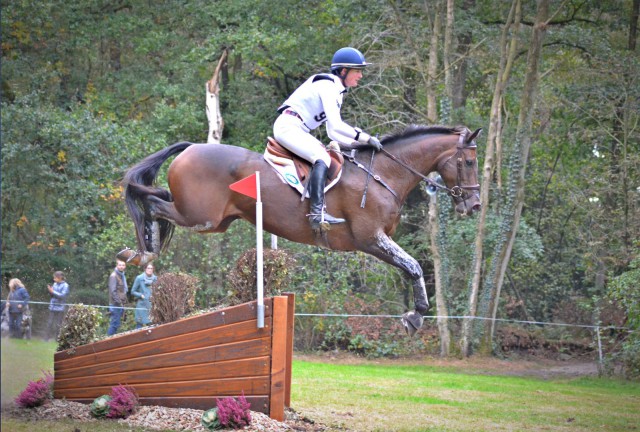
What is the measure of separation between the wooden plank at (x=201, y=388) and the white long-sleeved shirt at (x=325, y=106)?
1959 millimetres

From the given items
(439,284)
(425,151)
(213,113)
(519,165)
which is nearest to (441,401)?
(425,151)

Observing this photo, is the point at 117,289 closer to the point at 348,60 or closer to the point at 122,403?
the point at 122,403

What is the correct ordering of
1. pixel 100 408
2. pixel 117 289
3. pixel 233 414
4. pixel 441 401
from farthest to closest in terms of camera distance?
1. pixel 117 289
2. pixel 441 401
3. pixel 100 408
4. pixel 233 414

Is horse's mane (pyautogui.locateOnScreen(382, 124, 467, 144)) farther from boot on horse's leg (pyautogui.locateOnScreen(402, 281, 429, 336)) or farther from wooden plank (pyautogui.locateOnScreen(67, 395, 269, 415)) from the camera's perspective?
wooden plank (pyautogui.locateOnScreen(67, 395, 269, 415))

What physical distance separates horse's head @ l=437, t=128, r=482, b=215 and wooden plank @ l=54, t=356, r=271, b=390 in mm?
2059

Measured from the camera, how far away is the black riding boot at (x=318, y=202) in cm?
572

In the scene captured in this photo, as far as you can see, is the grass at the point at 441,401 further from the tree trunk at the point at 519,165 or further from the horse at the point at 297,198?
the tree trunk at the point at 519,165

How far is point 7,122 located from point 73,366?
32.4 feet

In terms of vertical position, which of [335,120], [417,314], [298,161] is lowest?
[417,314]

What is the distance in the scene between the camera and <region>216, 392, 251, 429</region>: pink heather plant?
526 cm

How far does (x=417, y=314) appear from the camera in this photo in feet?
19.2

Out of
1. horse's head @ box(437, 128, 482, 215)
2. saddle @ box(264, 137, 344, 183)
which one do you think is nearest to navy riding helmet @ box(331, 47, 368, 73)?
saddle @ box(264, 137, 344, 183)

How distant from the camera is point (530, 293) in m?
17.2

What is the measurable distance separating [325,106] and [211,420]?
2500 millimetres
